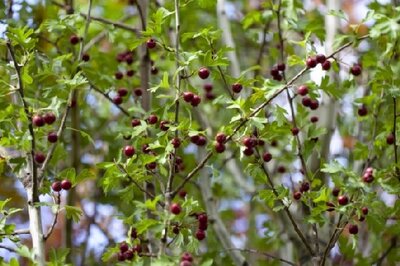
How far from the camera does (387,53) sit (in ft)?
9.63

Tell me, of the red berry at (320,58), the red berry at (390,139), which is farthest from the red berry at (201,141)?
the red berry at (390,139)

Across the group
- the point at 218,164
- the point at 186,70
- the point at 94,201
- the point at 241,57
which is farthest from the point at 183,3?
the point at 241,57

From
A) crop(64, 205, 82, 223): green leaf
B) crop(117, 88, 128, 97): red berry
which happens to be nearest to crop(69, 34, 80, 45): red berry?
crop(117, 88, 128, 97): red berry

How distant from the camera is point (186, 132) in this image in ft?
8.16

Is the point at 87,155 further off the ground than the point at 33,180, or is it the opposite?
the point at 87,155

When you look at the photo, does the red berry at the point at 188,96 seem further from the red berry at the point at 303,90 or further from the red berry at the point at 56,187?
the red berry at the point at 56,187

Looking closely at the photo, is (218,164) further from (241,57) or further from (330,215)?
(241,57)

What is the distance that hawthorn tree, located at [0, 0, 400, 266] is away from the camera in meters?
2.49

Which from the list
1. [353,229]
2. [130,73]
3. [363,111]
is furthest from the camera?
[130,73]

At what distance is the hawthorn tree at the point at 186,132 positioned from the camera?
8.16ft

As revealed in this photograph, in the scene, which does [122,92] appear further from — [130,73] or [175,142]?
[175,142]

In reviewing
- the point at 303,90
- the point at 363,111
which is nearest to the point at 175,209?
the point at 303,90

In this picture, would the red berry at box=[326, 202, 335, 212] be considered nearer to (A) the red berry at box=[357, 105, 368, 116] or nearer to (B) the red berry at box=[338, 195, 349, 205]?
(B) the red berry at box=[338, 195, 349, 205]

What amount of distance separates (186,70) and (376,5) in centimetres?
116
